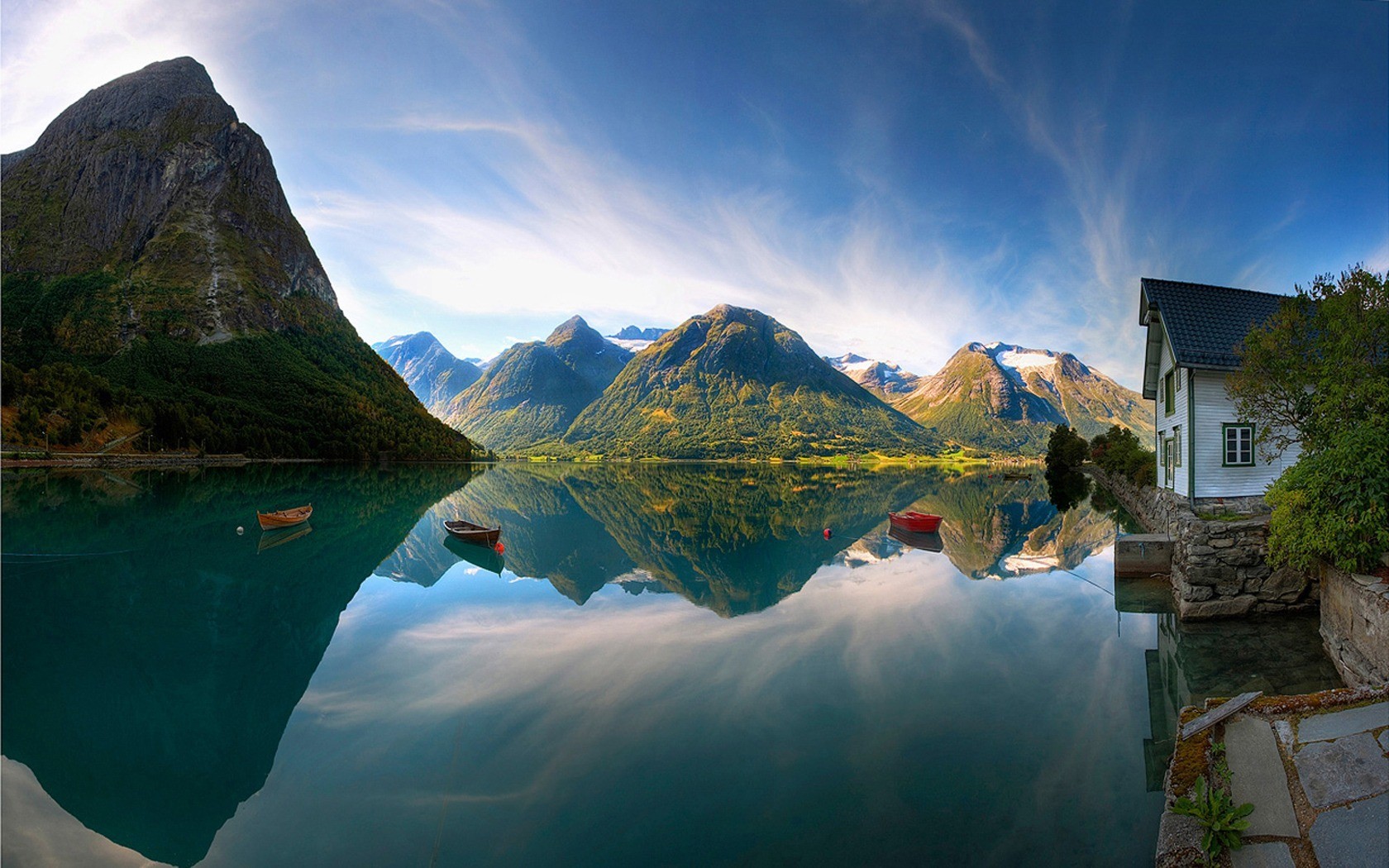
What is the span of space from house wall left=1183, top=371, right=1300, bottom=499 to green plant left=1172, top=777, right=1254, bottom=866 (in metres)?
19.6

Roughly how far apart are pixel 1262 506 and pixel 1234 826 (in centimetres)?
2033

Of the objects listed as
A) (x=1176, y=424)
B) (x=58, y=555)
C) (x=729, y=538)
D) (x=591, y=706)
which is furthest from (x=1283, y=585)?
(x=58, y=555)

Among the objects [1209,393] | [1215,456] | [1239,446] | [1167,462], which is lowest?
[1167,462]

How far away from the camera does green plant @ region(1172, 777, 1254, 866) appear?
15.9 feet

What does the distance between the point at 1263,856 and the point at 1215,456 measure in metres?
20.8

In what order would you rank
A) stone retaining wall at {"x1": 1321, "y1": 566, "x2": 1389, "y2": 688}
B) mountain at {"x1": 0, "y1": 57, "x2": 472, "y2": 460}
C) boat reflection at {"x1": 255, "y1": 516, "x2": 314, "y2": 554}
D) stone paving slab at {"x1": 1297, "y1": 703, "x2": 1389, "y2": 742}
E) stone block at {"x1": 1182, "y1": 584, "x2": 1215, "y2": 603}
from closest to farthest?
stone paving slab at {"x1": 1297, "y1": 703, "x2": 1389, "y2": 742} → stone retaining wall at {"x1": 1321, "y1": 566, "x2": 1389, "y2": 688} → stone block at {"x1": 1182, "y1": 584, "x2": 1215, "y2": 603} → boat reflection at {"x1": 255, "y1": 516, "x2": 314, "y2": 554} → mountain at {"x1": 0, "y1": 57, "x2": 472, "y2": 460}

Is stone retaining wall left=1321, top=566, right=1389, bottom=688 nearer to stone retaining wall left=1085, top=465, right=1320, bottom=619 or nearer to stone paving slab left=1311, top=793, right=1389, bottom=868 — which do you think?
stone retaining wall left=1085, top=465, right=1320, bottom=619

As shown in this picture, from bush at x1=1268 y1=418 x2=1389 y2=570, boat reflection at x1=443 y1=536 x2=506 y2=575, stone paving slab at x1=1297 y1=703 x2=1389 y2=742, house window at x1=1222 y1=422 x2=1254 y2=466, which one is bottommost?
boat reflection at x1=443 y1=536 x2=506 y2=575

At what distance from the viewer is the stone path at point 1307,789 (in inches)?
177

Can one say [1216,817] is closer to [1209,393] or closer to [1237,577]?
[1237,577]

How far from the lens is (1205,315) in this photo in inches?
855

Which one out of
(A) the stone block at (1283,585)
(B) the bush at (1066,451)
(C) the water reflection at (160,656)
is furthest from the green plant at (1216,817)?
(B) the bush at (1066,451)

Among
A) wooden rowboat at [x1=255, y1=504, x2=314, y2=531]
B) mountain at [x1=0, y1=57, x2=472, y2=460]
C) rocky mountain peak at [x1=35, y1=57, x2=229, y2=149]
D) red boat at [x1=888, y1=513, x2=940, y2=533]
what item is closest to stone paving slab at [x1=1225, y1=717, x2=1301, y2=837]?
red boat at [x1=888, y1=513, x2=940, y2=533]

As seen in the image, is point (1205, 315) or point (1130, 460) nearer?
point (1205, 315)
